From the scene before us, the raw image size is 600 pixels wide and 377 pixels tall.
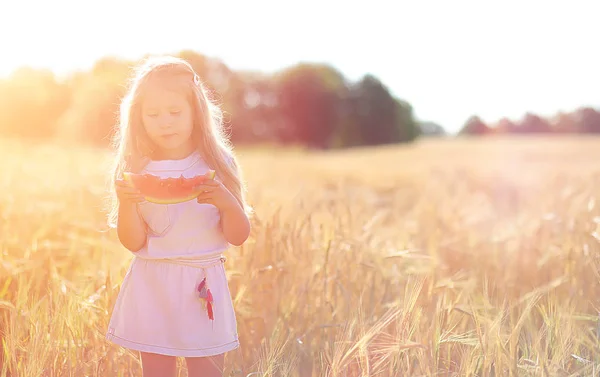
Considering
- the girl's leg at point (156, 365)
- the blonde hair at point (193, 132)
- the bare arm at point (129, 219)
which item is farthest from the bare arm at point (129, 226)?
the girl's leg at point (156, 365)

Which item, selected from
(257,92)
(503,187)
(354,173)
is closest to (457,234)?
(503,187)

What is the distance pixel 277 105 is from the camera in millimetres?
42781

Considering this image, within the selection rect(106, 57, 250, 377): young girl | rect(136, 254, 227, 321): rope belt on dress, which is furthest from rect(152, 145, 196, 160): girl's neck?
rect(136, 254, 227, 321): rope belt on dress

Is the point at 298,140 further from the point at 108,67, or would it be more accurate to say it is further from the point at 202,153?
the point at 202,153

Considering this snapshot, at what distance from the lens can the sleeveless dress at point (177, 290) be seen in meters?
1.84

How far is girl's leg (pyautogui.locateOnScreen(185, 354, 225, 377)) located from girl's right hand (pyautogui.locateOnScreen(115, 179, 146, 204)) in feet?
1.46

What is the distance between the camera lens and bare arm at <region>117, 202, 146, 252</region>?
6.01ft

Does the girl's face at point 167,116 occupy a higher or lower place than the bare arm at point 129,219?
higher

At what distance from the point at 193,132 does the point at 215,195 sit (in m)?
0.26

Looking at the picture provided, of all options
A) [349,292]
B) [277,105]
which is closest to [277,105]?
[277,105]

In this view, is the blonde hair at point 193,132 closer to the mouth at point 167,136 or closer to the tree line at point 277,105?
the mouth at point 167,136

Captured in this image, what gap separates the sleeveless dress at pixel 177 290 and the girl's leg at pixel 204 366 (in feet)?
0.19

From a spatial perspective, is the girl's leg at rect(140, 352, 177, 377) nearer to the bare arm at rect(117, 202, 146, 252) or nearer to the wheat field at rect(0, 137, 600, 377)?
the wheat field at rect(0, 137, 600, 377)

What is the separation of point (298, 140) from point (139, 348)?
3991cm
